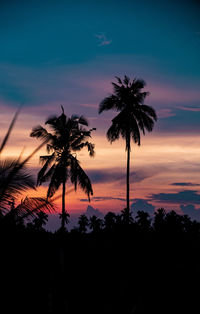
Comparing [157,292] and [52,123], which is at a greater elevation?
[52,123]

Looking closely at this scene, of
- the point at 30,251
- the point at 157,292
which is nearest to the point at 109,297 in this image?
the point at 157,292

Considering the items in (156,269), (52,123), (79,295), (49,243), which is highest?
(52,123)

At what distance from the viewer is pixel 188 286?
10.2 meters

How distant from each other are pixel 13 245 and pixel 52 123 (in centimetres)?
2092

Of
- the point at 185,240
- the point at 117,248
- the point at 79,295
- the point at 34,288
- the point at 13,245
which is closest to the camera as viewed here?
the point at 34,288

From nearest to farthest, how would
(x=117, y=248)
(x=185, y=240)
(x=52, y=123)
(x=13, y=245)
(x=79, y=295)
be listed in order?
(x=79, y=295) → (x=13, y=245) → (x=117, y=248) → (x=185, y=240) → (x=52, y=123)

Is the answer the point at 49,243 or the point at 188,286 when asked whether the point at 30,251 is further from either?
the point at 188,286

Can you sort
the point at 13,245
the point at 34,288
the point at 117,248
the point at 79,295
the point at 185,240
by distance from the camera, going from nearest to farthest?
the point at 34,288 → the point at 79,295 → the point at 13,245 → the point at 117,248 → the point at 185,240

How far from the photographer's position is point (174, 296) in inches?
390

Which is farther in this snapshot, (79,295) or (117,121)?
(117,121)

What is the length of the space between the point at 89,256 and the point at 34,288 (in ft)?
8.04

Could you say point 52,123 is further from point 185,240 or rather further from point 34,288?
point 34,288

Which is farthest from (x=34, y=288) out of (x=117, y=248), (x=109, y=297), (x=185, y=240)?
(x=185, y=240)

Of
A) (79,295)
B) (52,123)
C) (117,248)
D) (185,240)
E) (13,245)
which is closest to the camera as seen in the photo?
(79,295)
